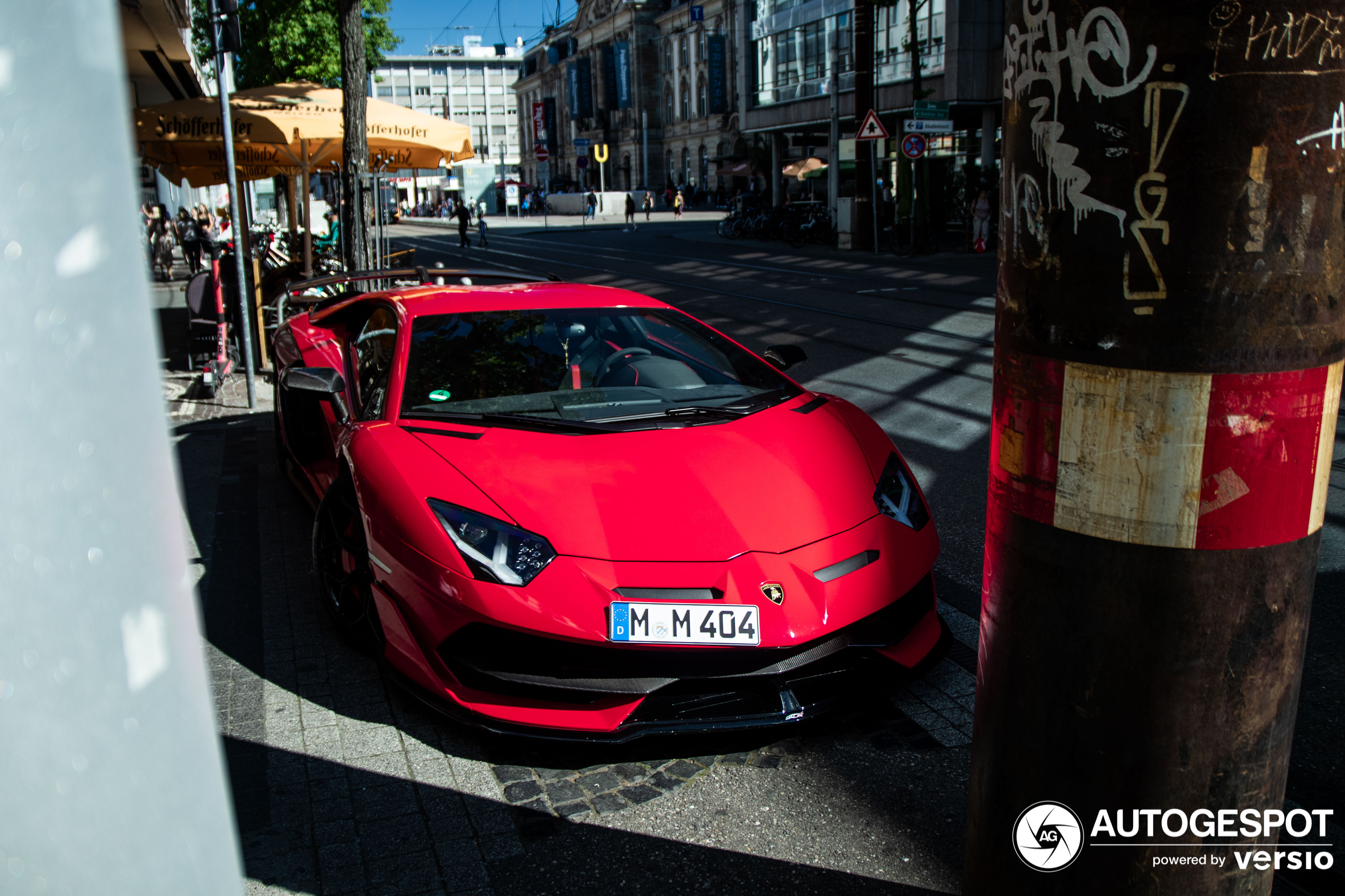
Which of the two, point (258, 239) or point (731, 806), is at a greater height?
point (258, 239)

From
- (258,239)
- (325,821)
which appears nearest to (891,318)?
(258,239)

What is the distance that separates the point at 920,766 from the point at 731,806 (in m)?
0.59

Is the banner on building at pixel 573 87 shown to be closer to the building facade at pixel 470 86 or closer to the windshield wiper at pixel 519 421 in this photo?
the building facade at pixel 470 86

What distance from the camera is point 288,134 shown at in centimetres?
1072

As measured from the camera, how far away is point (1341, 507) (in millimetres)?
5082

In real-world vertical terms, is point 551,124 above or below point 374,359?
above

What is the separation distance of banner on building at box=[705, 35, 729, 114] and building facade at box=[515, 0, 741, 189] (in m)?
0.05

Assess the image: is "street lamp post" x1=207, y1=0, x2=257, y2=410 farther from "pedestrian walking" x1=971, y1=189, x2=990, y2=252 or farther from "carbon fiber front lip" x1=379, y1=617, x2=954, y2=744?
"pedestrian walking" x1=971, y1=189, x2=990, y2=252

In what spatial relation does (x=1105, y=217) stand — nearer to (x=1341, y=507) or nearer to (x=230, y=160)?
(x=1341, y=507)

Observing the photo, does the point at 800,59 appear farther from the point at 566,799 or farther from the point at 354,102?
the point at 566,799

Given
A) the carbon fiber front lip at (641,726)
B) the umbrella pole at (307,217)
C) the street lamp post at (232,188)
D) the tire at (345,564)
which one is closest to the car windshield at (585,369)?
the tire at (345,564)

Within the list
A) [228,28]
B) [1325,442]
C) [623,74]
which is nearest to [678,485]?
[1325,442]

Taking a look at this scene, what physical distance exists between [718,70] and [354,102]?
217 ft

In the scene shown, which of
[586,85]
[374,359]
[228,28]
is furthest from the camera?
[586,85]
